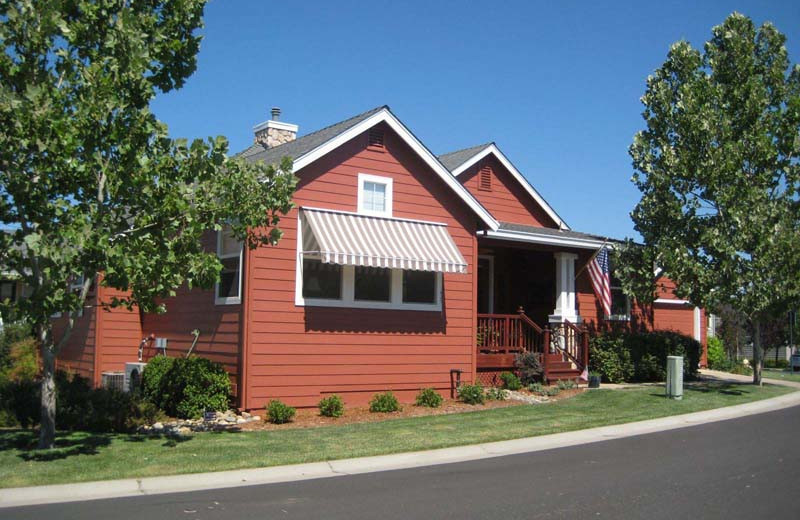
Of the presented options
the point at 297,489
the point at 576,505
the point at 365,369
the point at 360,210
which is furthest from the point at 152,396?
the point at 576,505

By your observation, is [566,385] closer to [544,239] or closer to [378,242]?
[544,239]

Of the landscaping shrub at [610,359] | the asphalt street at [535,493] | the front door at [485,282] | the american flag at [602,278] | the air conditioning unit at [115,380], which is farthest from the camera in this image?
the front door at [485,282]

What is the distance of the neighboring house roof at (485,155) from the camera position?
74.8ft

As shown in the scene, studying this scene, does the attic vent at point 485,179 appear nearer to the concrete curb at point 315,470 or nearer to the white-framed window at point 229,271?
the white-framed window at point 229,271

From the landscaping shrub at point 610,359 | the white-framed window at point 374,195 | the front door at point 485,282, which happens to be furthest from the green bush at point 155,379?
the landscaping shrub at point 610,359

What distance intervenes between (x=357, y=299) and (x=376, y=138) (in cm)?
367

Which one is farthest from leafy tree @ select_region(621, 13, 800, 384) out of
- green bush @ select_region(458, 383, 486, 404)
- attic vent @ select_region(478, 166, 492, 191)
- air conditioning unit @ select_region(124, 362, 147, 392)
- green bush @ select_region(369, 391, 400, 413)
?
air conditioning unit @ select_region(124, 362, 147, 392)

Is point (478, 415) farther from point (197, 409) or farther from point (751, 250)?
point (751, 250)

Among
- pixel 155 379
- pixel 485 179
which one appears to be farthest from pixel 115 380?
pixel 485 179

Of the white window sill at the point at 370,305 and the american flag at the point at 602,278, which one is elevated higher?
the american flag at the point at 602,278

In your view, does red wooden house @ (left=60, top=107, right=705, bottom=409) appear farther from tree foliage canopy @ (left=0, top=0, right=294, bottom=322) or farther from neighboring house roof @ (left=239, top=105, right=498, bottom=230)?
tree foliage canopy @ (left=0, top=0, right=294, bottom=322)

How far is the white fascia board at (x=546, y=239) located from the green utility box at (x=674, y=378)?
14.5 ft

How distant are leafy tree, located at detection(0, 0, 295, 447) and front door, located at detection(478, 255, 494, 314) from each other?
472 inches

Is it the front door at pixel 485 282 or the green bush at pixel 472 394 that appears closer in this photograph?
the green bush at pixel 472 394
